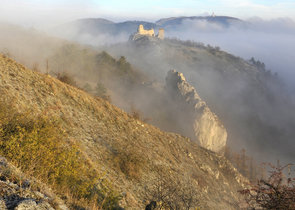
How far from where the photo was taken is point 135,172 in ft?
54.1

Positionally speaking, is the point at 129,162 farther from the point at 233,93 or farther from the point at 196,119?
the point at 233,93

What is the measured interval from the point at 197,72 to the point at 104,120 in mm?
112803

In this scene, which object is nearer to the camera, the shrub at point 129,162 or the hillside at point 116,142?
the hillside at point 116,142

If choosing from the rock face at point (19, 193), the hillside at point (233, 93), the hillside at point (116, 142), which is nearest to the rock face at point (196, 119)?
the hillside at point (233, 93)

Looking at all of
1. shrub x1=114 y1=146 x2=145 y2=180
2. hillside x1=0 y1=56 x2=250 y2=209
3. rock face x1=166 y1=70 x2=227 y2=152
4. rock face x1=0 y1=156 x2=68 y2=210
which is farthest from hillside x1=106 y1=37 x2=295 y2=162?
rock face x1=0 y1=156 x2=68 y2=210

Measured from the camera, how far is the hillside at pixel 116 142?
15336mm

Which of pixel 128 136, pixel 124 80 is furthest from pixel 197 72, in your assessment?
pixel 128 136

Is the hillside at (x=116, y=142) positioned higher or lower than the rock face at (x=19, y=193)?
lower

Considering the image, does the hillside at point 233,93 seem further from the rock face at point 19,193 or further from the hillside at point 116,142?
the rock face at point 19,193

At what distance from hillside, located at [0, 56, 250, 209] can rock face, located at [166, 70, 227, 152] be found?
110 ft

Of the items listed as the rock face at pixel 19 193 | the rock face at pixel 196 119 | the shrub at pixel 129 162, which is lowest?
the rock face at pixel 196 119

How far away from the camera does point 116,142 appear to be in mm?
18875

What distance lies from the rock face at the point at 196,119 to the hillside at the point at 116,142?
110 feet

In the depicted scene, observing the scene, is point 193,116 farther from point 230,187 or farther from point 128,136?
point 128,136
